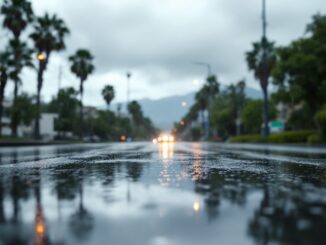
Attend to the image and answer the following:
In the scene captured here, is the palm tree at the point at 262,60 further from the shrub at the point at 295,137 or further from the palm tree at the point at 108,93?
the palm tree at the point at 108,93

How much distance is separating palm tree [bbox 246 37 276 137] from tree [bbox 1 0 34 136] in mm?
26804

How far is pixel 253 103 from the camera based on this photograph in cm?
10200

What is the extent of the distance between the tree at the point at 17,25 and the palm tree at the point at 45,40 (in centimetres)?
236

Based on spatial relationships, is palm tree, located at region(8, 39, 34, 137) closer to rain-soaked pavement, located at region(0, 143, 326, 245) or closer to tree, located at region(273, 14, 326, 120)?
tree, located at region(273, 14, 326, 120)

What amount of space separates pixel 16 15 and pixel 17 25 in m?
1.17

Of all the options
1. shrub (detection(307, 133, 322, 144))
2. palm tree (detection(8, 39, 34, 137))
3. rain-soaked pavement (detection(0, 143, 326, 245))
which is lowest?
rain-soaked pavement (detection(0, 143, 326, 245))

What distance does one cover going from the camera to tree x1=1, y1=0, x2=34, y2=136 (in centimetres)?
4941

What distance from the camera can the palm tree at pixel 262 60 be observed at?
55.6 meters

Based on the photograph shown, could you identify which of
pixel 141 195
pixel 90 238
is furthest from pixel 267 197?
pixel 90 238

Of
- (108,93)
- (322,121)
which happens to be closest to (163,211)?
(322,121)

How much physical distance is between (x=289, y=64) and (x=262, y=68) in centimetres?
1493

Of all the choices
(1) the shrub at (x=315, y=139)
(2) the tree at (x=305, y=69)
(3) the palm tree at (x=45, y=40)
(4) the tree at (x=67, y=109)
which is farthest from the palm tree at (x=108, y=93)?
(1) the shrub at (x=315, y=139)

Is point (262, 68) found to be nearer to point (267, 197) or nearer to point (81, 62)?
point (81, 62)

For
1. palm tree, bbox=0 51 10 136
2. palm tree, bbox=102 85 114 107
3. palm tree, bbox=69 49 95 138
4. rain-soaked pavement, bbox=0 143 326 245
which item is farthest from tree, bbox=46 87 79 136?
rain-soaked pavement, bbox=0 143 326 245
